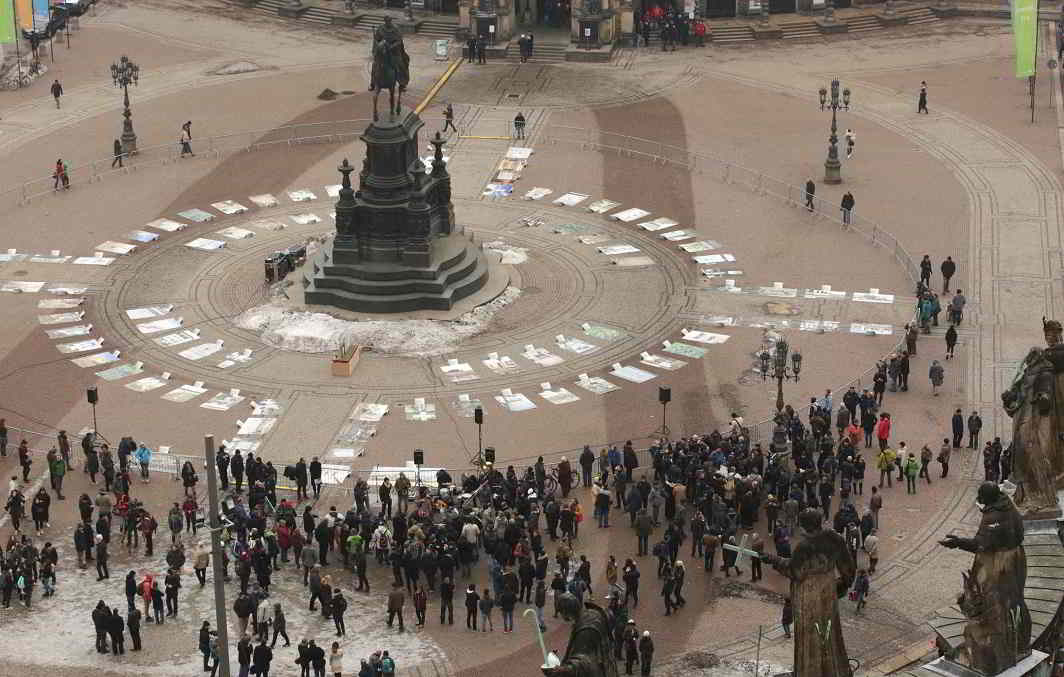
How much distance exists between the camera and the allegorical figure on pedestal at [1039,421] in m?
39.5

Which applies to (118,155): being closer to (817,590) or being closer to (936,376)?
(936,376)

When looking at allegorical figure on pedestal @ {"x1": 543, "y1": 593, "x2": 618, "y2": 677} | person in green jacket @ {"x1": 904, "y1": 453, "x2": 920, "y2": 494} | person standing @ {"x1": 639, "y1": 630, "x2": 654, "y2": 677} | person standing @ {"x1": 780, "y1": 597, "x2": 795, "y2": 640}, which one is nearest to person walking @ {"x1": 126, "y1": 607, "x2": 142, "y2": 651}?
person standing @ {"x1": 639, "y1": 630, "x2": 654, "y2": 677}

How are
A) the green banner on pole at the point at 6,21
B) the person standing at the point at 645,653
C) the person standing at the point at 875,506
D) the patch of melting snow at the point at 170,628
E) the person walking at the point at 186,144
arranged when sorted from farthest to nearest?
the green banner on pole at the point at 6,21 < the person walking at the point at 186,144 < the person standing at the point at 875,506 < the patch of melting snow at the point at 170,628 < the person standing at the point at 645,653

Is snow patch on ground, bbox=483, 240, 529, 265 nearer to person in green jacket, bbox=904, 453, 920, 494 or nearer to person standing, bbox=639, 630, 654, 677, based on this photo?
person in green jacket, bbox=904, 453, 920, 494

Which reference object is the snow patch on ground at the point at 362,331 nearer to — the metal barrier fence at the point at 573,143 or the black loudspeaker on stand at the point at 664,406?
the black loudspeaker on stand at the point at 664,406

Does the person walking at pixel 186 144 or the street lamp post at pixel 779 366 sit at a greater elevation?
the person walking at pixel 186 144

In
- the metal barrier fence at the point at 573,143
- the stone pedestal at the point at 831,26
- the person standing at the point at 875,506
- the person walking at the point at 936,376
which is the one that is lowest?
the person standing at the point at 875,506

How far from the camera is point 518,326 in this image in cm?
6656

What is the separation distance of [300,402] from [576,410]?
8.68 meters

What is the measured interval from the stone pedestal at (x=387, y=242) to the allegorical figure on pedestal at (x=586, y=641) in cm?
3933

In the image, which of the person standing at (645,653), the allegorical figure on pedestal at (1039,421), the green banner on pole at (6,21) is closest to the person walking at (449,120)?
the green banner on pole at (6,21)

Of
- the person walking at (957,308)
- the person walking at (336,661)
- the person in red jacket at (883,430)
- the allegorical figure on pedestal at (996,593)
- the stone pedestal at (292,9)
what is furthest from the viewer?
the stone pedestal at (292,9)

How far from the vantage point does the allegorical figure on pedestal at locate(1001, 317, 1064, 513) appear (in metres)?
39.5

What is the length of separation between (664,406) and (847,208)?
1985 centimetres
